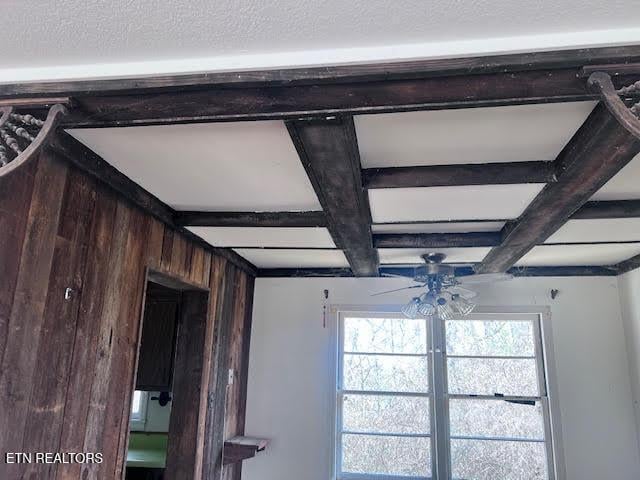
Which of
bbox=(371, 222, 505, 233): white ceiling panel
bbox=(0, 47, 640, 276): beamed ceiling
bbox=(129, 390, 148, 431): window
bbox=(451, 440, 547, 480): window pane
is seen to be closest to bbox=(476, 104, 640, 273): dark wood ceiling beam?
bbox=(0, 47, 640, 276): beamed ceiling

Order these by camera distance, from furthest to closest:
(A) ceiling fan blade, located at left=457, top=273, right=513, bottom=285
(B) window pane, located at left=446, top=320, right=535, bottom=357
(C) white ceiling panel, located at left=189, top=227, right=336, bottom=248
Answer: (B) window pane, located at left=446, top=320, right=535, bottom=357
(A) ceiling fan blade, located at left=457, top=273, right=513, bottom=285
(C) white ceiling panel, located at left=189, top=227, right=336, bottom=248

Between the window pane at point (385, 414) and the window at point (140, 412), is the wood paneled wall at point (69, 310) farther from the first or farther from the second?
the window pane at point (385, 414)

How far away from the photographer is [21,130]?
136 centimetres

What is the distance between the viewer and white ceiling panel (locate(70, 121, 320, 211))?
169 cm

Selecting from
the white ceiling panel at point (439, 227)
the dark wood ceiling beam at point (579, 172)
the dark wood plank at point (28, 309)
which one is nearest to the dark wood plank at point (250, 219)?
the white ceiling panel at point (439, 227)

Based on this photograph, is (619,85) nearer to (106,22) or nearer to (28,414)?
(106,22)

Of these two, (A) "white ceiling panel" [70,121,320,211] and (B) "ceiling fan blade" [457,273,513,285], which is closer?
(A) "white ceiling panel" [70,121,320,211]

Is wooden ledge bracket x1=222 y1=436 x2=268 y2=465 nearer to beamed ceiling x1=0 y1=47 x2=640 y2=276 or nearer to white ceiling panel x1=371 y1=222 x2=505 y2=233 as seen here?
beamed ceiling x1=0 y1=47 x2=640 y2=276

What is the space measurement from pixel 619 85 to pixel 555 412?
3.59m

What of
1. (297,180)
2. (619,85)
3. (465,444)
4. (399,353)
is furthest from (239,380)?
(619,85)

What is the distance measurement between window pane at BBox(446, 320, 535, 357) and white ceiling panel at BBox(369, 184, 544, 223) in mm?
1969

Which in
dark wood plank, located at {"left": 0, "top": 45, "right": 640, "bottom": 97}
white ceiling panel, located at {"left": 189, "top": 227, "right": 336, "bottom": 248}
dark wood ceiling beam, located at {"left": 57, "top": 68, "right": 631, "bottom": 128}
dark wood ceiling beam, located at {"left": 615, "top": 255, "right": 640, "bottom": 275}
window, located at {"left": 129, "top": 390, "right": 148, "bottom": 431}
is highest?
dark wood ceiling beam, located at {"left": 615, "top": 255, "right": 640, "bottom": 275}

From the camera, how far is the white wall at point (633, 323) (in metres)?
3.77

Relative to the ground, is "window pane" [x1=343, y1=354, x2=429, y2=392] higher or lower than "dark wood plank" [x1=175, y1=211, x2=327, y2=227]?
lower
